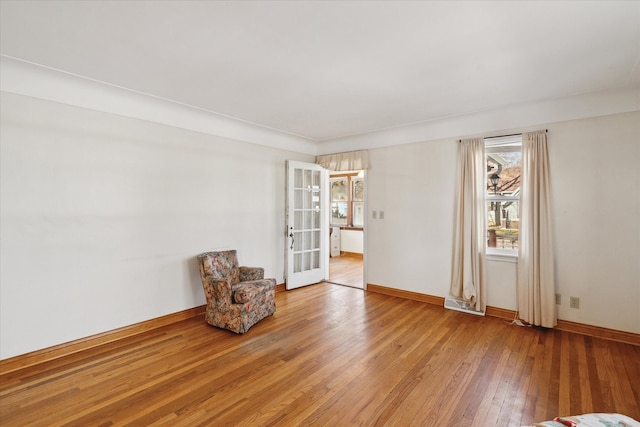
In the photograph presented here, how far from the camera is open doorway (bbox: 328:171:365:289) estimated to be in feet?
26.9

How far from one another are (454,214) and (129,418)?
13.3 feet

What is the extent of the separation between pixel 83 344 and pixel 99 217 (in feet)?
4.21

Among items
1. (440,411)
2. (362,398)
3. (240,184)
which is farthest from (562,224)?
(240,184)

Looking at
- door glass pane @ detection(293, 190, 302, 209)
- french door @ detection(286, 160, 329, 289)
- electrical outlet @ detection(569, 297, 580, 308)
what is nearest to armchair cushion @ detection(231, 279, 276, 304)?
french door @ detection(286, 160, 329, 289)

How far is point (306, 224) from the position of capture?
527 cm

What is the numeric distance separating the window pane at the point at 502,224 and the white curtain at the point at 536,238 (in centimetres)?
30

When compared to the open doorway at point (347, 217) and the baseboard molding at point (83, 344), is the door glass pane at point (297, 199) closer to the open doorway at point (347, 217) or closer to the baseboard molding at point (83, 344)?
the baseboard molding at point (83, 344)

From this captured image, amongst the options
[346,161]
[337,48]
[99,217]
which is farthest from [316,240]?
[337,48]

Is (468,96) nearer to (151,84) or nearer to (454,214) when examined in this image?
(454,214)

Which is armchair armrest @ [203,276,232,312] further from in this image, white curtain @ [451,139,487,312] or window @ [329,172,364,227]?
window @ [329,172,364,227]

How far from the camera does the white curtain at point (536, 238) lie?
3.34 meters

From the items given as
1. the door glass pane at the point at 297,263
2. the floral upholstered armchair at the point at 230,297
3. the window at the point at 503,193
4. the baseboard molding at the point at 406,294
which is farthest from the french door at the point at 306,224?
the window at the point at 503,193

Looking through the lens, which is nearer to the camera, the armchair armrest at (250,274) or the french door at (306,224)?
the armchair armrest at (250,274)

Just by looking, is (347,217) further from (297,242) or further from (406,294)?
(406,294)
